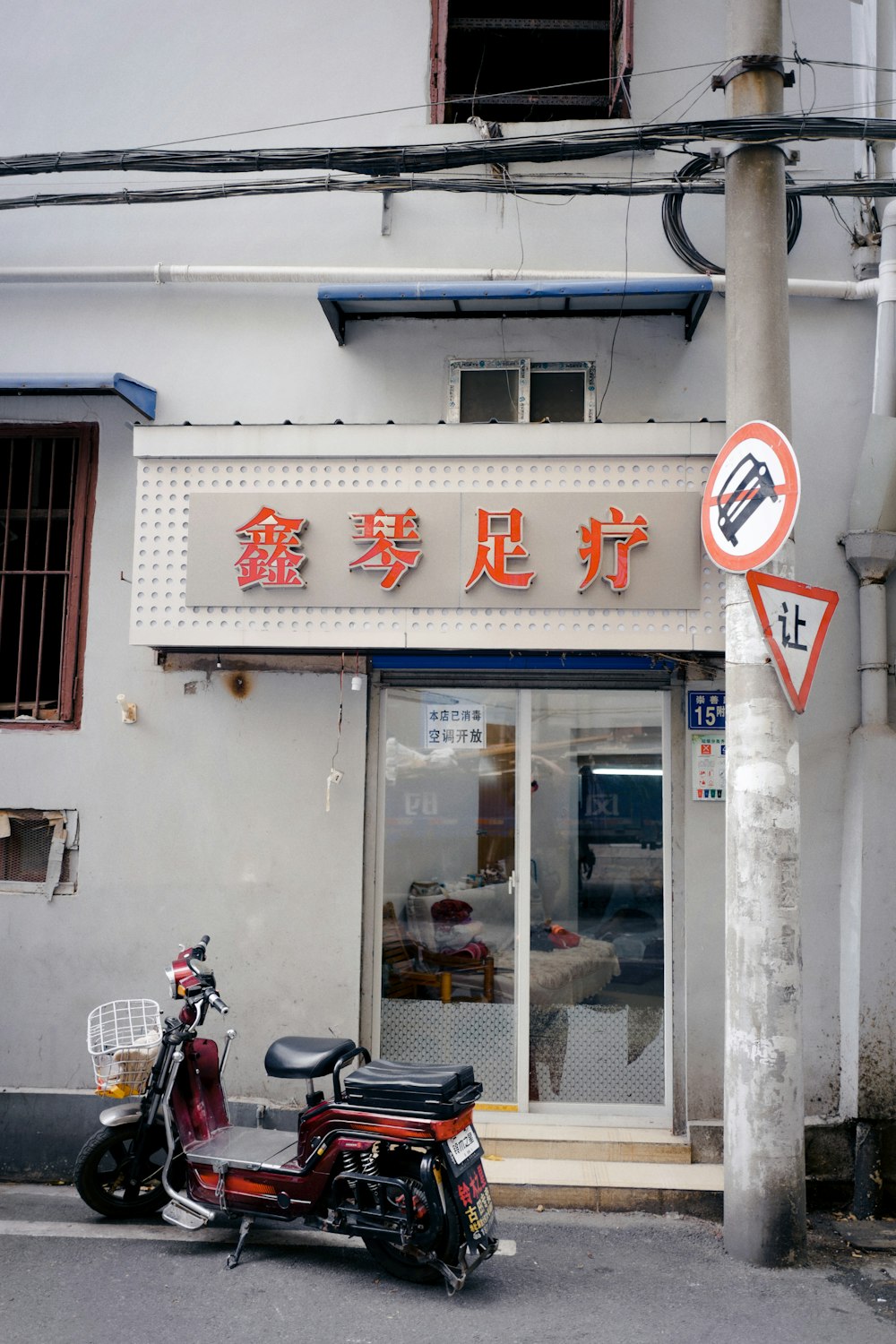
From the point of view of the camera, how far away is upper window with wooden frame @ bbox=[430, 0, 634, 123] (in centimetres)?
710

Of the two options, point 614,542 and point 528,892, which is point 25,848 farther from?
point 614,542

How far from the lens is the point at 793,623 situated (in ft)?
17.4

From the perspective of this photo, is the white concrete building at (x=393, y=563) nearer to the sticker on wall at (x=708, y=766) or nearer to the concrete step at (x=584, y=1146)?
the sticker on wall at (x=708, y=766)

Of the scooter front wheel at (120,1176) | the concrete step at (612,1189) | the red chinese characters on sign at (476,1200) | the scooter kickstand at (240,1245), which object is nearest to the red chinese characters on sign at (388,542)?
the red chinese characters on sign at (476,1200)

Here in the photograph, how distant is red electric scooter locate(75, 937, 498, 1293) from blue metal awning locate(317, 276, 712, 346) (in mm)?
4074

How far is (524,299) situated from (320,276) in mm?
1436

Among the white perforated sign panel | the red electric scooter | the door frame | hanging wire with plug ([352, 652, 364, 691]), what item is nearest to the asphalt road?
the red electric scooter

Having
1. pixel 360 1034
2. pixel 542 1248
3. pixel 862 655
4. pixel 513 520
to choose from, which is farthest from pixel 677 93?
pixel 542 1248

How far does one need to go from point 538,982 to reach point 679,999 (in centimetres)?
91

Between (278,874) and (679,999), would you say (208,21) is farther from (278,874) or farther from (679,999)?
(679,999)

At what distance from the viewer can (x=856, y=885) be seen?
623 cm

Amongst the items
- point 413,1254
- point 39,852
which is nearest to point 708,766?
point 413,1254

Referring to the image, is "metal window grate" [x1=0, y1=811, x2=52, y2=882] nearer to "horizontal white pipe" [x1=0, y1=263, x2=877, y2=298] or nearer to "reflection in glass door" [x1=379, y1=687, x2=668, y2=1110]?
"reflection in glass door" [x1=379, y1=687, x2=668, y2=1110]

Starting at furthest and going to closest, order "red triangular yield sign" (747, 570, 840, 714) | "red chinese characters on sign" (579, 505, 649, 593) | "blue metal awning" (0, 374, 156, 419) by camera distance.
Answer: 1. "blue metal awning" (0, 374, 156, 419)
2. "red chinese characters on sign" (579, 505, 649, 593)
3. "red triangular yield sign" (747, 570, 840, 714)
